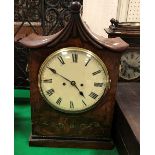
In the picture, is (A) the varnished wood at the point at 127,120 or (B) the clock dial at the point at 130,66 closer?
(A) the varnished wood at the point at 127,120

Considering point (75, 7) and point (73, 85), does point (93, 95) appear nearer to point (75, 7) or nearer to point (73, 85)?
point (73, 85)

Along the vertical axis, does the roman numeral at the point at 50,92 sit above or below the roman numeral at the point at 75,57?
Answer: below

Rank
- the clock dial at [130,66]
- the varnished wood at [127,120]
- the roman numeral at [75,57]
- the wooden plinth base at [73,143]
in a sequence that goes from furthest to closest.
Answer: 1. the clock dial at [130,66]
2. the wooden plinth base at [73,143]
3. the roman numeral at [75,57]
4. the varnished wood at [127,120]

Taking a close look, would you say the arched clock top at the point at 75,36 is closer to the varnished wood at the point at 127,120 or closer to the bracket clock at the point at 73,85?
the bracket clock at the point at 73,85

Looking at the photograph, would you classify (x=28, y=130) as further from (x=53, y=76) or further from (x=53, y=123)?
(x=53, y=76)

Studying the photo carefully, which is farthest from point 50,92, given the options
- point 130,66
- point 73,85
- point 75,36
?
point 130,66

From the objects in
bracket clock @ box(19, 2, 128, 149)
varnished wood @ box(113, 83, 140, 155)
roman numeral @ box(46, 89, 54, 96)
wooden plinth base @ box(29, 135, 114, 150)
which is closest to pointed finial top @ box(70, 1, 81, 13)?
bracket clock @ box(19, 2, 128, 149)

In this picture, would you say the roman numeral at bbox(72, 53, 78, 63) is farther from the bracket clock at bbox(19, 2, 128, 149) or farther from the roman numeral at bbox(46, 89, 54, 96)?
the roman numeral at bbox(46, 89, 54, 96)

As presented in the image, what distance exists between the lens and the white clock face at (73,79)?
1.01 m

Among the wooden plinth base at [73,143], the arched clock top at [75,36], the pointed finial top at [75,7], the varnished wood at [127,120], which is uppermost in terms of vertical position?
the pointed finial top at [75,7]

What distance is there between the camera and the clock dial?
148 centimetres

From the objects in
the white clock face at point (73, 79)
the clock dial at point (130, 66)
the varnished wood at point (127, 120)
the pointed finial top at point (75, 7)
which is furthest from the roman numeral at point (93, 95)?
the clock dial at point (130, 66)

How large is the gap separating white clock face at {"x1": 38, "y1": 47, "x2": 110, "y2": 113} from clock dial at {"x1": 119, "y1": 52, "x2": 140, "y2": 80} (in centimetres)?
48

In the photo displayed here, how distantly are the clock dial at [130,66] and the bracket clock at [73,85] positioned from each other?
419mm
